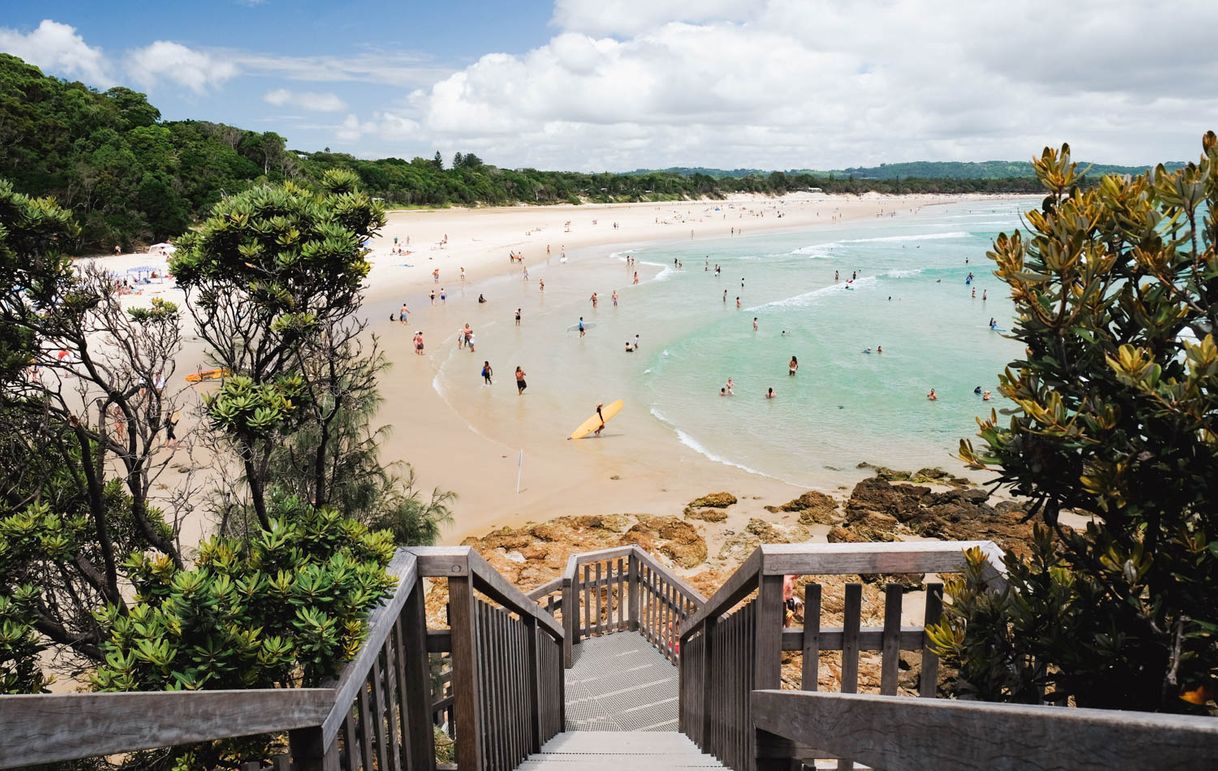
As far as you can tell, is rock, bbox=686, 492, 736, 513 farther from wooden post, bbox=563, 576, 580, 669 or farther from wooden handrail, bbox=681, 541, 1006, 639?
wooden handrail, bbox=681, 541, 1006, 639

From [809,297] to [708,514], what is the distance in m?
36.0

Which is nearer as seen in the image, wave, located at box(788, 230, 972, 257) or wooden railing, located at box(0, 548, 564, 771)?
wooden railing, located at box(0, 548, 564, 771)

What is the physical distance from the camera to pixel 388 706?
2.64m

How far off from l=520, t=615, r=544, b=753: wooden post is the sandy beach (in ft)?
8.68

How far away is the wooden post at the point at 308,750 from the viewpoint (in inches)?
77.7

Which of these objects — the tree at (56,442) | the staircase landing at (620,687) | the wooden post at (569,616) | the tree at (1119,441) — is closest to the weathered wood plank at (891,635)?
the tree at (1119,441)

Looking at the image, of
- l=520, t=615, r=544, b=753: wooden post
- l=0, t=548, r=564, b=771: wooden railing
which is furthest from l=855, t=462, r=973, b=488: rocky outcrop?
l=0, t=548, r=564, b=771: wooden railing

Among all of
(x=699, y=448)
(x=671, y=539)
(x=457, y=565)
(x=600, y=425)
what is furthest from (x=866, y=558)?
(x=600, y=425)

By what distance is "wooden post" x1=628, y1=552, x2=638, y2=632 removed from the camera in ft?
31.1

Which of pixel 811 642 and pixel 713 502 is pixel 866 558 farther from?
pixel 713 502

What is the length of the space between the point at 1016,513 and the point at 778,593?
54.1 feet

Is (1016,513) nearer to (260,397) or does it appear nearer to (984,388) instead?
(984,388)

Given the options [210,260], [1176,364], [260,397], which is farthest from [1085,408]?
[210,260]

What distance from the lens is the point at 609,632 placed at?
32.4 feet
